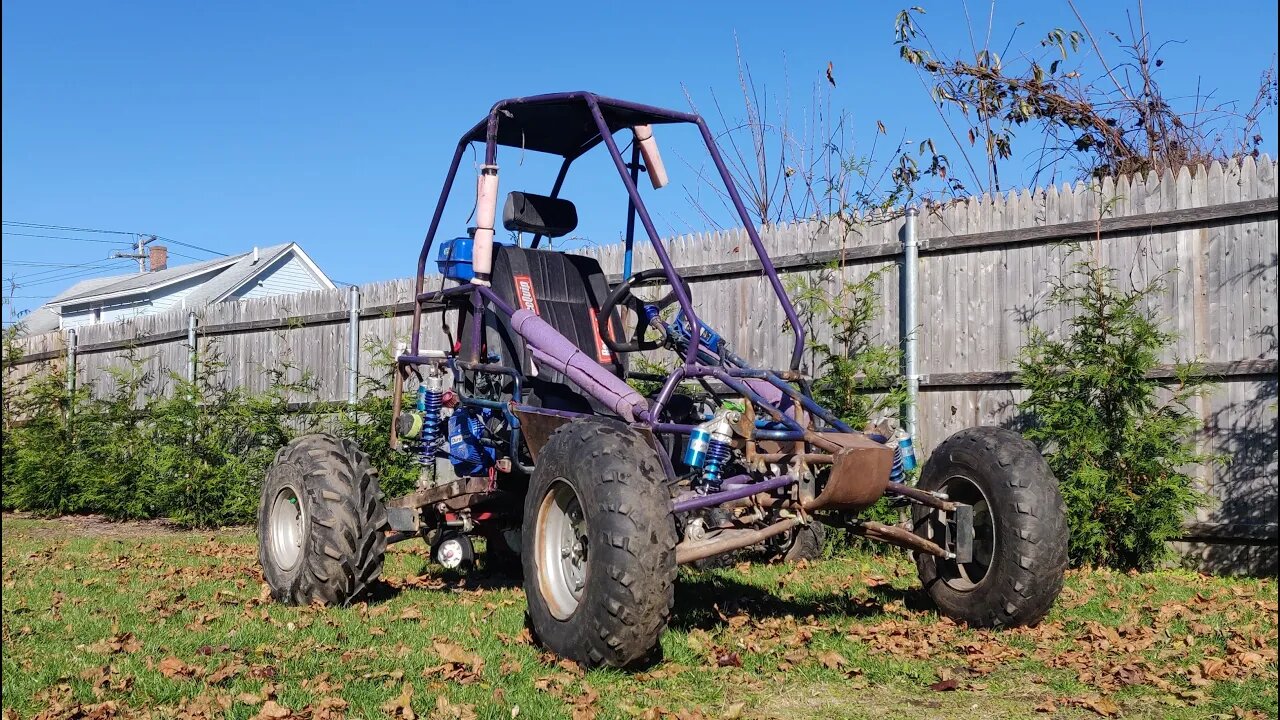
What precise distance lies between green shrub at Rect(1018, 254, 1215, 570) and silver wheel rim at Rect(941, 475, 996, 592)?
2234 millimetres

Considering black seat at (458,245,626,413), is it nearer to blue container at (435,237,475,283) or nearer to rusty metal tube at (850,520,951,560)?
blue container at (435,237,475,283)

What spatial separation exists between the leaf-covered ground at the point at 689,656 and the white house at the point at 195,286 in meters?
30.0

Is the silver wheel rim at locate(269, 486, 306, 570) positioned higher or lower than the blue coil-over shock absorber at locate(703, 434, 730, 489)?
lower

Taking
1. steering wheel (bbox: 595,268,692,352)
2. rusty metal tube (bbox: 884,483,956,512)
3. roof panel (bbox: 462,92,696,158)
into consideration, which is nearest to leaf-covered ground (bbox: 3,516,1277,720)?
rusty metal tube (bbox: 884,483,956,512)

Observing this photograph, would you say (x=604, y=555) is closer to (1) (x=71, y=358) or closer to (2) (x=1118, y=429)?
(2) (x=1118, y=429)

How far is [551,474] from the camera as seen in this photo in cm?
508

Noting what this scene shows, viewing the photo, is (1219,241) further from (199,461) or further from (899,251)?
(199,461)

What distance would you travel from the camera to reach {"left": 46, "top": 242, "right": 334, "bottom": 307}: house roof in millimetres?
36031

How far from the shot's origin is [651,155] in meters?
6.83

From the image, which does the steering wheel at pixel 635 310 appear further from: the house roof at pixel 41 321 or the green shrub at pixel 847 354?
the house roof at pixel 41 321

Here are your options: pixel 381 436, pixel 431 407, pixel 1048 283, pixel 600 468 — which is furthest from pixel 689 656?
pixel 381 436

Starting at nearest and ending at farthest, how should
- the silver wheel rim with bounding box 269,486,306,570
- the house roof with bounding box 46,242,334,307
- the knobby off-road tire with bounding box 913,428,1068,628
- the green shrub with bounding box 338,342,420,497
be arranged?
the knobby off-road tire with bounding box 913,428,1068,628, the silver wheel rim with bounding box 269,486,306,570, the green shrub with bounding box 338,342,420,497, the house roof with bounding box 46,242,334,307

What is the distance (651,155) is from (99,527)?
873cm

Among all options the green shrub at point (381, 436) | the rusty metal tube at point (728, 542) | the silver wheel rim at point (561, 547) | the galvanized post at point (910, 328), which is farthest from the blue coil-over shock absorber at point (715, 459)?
the green shrub at point (381, 436)
